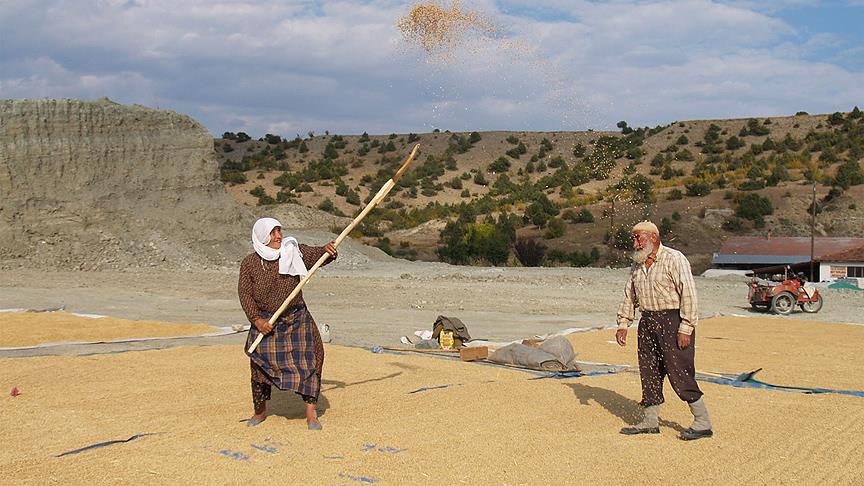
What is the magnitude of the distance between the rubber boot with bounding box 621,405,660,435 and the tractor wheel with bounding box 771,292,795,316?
13578mm

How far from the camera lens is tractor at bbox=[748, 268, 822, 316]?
63.2 ft

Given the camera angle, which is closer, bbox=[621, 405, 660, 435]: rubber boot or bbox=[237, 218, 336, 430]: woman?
bbox=[621, 405, 660, 435]: rubber boot

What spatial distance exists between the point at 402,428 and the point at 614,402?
2.18 metres

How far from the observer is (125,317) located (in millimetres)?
15961

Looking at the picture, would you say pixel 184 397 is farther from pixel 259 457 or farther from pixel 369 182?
pixel 369 182

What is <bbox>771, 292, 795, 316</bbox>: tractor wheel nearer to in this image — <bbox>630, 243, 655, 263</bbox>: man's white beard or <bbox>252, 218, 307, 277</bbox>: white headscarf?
<bbox>630, 243, 655, 263</bbox>: man's white beard

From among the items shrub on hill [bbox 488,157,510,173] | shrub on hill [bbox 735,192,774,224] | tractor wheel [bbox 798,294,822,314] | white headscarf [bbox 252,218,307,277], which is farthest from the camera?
shrub on hill [bbox 488,157,510,173]

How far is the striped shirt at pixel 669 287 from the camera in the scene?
6.55 metres

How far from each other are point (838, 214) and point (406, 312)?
32559mm

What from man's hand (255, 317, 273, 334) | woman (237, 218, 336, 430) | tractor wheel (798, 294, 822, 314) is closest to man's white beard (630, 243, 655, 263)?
woman (237, 218, 336, 430)

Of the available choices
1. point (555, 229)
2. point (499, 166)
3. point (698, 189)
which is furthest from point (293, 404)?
point (499, 166)

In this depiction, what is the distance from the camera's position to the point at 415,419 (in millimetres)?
7078

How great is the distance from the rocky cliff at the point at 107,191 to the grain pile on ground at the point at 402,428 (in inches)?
716

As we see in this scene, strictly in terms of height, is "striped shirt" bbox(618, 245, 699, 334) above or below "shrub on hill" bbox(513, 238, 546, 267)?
above
